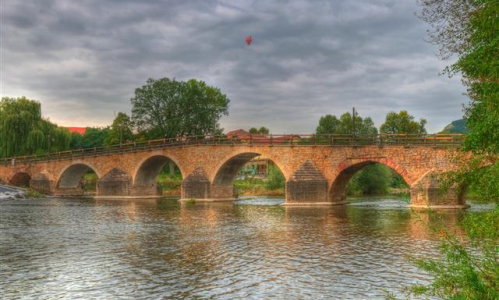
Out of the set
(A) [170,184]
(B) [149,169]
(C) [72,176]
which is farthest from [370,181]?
(C) [72,176]

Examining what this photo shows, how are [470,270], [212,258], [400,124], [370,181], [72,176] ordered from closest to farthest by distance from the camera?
[470,270]
[212,258]
[370,181]
[72,176]
[400,124]

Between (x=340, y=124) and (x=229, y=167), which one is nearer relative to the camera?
(x=229, y=167)

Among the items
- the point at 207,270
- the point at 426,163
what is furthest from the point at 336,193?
the point at 207,270

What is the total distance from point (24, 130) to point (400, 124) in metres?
55.1

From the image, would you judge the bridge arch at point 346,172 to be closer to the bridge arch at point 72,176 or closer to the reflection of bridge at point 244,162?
the reflection of bridge at point 244,162

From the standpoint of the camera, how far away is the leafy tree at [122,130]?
2953 inches

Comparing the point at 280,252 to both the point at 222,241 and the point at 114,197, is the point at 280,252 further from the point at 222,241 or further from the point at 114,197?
the point at 114,197

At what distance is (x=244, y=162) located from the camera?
4791 centimetres

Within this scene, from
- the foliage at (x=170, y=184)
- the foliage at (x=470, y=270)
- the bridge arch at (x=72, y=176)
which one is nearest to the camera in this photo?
the foliage at (x=470, y=270)

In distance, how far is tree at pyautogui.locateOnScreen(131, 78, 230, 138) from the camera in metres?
72.1

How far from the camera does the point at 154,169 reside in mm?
57125

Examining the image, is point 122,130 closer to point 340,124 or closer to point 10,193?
point 10,193

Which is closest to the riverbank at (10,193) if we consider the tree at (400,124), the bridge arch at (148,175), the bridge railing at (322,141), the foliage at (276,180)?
the bridge railing at (322,141)

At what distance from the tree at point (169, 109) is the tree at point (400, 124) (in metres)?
30.3
